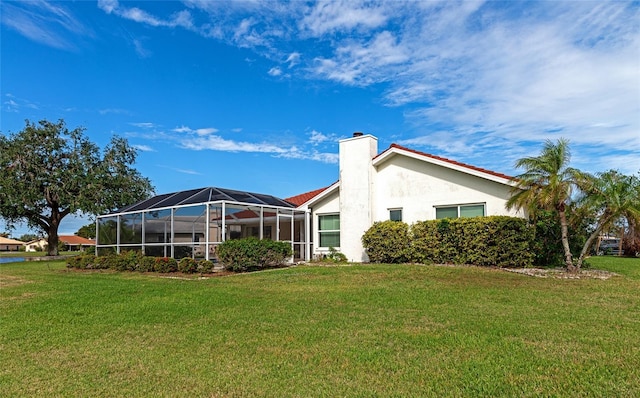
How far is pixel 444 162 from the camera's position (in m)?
17.9

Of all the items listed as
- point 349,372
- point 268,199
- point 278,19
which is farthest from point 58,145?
point 349,372

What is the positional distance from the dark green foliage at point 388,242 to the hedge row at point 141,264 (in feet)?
22.6

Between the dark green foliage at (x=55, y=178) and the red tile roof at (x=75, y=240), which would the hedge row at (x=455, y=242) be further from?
the red tile roof at (x=75, y=240)

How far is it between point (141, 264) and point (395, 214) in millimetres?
11628

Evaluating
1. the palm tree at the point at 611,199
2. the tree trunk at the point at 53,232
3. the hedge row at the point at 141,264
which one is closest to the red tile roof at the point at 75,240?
the tree trunk at the point at 53,232

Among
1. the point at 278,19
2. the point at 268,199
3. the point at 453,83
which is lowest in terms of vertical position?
the point at 268,199

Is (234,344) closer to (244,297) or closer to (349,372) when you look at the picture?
(349,372)

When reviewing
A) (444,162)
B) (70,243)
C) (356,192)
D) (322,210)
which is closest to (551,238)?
(444,162)

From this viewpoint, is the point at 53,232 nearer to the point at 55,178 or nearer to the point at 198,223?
the point at 55,178

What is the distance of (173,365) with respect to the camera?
5.30 meters

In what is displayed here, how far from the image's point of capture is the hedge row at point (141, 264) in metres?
17.1

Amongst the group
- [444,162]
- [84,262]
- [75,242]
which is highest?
[444,162]

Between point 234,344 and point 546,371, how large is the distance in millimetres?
4027

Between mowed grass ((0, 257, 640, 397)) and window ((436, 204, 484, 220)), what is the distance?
6201mm
